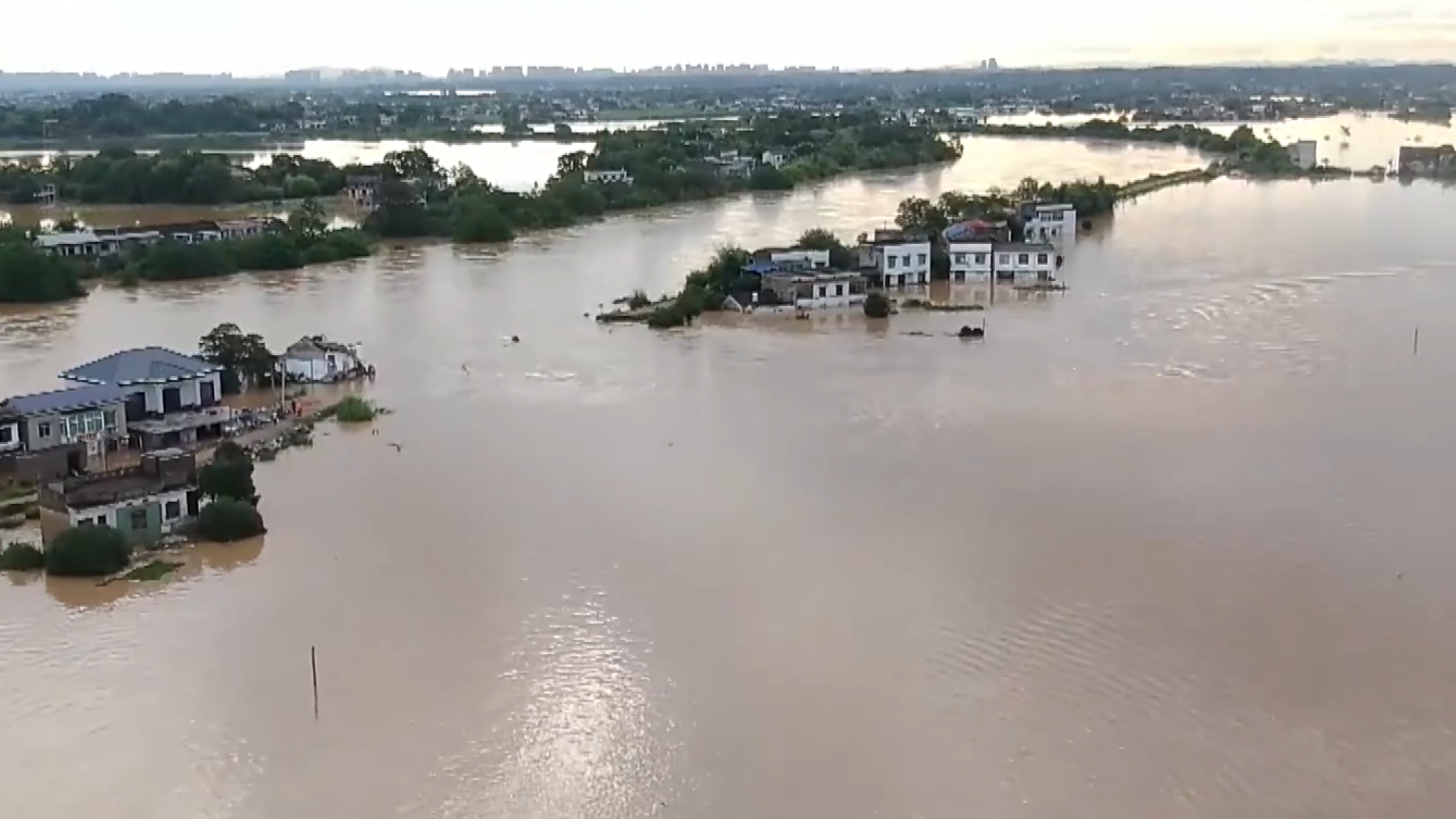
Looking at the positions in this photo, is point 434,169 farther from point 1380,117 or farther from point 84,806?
point 1380,117

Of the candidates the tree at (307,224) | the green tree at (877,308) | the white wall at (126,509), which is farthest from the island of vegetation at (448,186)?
the white wall at (126,509)

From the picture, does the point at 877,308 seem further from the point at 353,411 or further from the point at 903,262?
the point at 353,411

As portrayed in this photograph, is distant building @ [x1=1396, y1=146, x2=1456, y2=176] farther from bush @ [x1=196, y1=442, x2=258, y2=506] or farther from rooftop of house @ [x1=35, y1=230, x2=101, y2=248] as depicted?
bush @ [x1=196, y1=442, x2=258, y2=506]

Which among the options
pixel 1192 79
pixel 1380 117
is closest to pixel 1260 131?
pixel 1380 117

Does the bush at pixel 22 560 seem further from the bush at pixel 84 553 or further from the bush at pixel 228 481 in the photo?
the bush at pixel 228 481

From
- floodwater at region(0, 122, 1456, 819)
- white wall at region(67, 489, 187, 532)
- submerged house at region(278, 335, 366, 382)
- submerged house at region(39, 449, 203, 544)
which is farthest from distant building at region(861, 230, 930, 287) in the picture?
white wall at region(67, 489, 187, 532)

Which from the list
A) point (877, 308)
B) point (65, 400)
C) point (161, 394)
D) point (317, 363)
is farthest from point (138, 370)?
point (877, 308)
